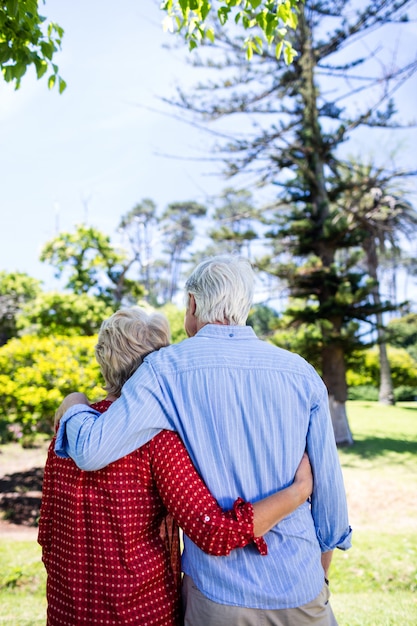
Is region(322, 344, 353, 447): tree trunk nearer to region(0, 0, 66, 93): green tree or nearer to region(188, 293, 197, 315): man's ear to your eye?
region(0, 0, 66, 93): green tree

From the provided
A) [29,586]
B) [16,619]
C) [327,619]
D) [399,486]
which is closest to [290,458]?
[327,619]

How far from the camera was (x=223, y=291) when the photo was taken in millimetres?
1574

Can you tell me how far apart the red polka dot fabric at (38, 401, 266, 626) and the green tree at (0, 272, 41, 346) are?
15737 mm

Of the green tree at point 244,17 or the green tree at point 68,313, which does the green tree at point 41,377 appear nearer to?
the green tree at point 68,313

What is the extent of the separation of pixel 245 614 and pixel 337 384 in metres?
10.5

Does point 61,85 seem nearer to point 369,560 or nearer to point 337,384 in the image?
point 369,560

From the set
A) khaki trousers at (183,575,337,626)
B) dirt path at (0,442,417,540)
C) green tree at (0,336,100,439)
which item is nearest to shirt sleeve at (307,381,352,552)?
khaki trousers at (183,575,337,626)

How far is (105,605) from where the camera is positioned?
148cm

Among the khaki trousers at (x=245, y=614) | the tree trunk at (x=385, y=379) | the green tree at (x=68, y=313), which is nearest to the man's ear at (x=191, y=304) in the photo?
the khaki trousers at (x=245, y=614)

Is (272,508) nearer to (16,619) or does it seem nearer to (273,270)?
(16,619)

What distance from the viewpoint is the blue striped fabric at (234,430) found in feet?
4.64

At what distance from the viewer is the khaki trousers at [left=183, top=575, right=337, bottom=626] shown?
1.40 m

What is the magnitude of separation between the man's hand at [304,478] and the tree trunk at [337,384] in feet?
33.2

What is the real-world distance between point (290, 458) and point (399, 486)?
8072 mm
